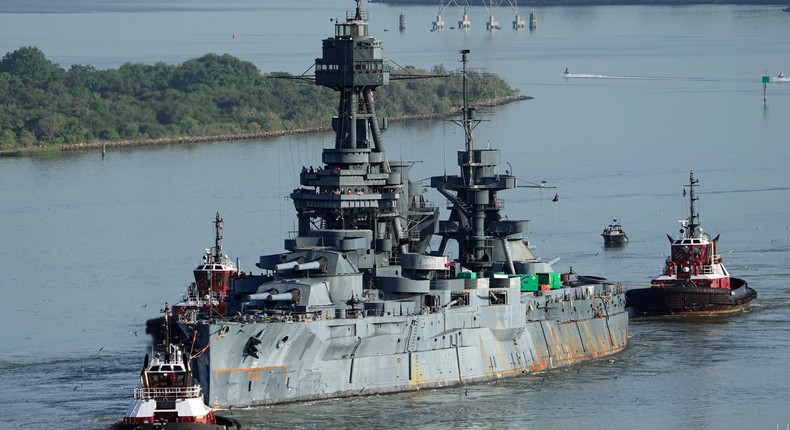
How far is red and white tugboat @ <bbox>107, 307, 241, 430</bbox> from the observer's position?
43.8m

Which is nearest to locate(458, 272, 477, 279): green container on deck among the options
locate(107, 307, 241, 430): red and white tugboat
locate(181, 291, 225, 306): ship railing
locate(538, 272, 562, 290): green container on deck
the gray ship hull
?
the gray ship hull

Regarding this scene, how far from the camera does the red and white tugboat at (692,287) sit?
241ft

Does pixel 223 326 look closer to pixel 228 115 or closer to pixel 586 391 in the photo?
pixel 586 391

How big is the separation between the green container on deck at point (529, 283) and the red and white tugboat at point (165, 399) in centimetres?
2032

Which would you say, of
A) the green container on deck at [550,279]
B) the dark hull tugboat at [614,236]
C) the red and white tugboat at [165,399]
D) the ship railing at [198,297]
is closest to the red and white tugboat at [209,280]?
the ship railing at [198,297]

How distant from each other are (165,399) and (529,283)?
2108 cm

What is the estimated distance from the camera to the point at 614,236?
85750 millimetres

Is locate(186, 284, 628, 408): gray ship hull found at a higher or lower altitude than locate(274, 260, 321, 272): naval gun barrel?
lower

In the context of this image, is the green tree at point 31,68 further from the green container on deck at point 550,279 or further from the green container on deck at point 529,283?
the green container on deck at point 529,283

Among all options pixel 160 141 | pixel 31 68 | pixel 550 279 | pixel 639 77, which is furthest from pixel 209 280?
pixel 639 77

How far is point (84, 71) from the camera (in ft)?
480

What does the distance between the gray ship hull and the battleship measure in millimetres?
41

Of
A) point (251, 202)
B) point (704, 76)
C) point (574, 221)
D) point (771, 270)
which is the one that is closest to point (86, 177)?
point (251, 202)

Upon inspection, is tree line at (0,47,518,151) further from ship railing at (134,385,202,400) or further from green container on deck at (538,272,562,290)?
ship railing at (134,385,202,400)
